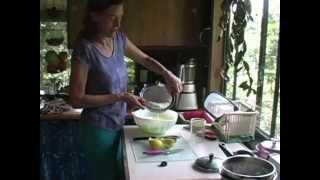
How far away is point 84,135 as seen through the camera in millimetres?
1361

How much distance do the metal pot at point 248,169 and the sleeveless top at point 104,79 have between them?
0.47m

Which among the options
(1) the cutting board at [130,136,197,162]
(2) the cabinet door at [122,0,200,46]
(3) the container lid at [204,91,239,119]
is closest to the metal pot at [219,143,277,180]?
(1) the cutting board at [130,136,197,162]

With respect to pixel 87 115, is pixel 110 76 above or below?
above

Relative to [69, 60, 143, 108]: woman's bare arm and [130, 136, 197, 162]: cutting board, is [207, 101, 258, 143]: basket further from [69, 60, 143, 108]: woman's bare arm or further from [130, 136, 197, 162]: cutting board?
[69, 60, 143, 108]: woman's bare arm

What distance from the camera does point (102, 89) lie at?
132 centimetres

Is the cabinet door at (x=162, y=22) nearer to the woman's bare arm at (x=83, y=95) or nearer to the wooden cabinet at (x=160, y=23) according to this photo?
the wooden cabinet at (x=160, y=23)

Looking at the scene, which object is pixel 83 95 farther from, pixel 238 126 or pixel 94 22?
pixel 238 126

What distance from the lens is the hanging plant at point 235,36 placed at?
1359 mm

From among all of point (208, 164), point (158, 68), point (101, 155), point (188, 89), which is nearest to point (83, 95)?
point (101, 155)

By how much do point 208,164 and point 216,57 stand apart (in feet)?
2.92

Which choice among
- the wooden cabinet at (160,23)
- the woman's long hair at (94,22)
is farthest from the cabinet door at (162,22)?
the woman's long hair at (94,22)
